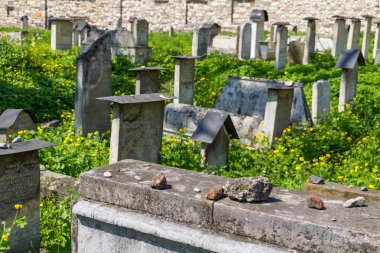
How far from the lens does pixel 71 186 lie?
6.27 meters

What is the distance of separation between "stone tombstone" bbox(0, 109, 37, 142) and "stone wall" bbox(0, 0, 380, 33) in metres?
19.3

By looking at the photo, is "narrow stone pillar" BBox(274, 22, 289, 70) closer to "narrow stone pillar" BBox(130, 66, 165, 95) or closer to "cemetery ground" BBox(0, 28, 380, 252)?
"cemetery ground" BBox(0, 28, 380, 252)

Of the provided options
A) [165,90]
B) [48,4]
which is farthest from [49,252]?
[48,4]

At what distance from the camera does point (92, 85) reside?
907 centimetres

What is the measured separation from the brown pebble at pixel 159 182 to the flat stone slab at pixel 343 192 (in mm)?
1824

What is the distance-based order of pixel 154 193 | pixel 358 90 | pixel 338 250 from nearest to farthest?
1. pixel 338 250
2. pixel 154 193
3. pixel 358 90

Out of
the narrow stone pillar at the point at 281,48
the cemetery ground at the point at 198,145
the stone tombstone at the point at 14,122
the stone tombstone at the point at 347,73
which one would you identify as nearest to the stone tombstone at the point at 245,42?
the cemetery ground at the point at 198,145

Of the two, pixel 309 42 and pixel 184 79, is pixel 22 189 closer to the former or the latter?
pixel 184 79

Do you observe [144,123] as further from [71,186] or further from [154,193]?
[154,193]

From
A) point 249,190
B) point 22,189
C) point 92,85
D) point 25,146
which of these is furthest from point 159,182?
point 92,85

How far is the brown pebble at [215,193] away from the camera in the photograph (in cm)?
352

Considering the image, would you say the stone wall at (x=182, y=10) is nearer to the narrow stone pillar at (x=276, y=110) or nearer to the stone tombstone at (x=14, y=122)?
the narrow stone pillar at (x=276, y=110)

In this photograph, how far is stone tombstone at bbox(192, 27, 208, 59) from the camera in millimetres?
17406

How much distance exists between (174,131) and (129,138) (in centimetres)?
324
